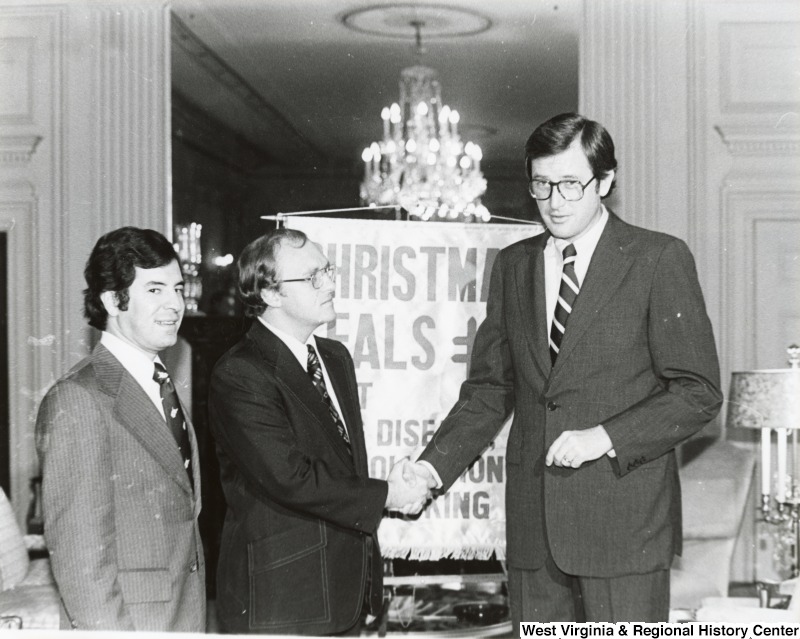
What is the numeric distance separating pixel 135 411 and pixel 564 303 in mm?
1203

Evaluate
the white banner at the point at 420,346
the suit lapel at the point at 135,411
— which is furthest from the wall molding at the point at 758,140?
the suit lapel at the point at 135,411

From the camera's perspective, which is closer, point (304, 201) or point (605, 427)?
point (605, 427)

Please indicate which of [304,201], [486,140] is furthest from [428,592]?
[304,201]

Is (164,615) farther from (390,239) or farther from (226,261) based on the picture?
(226,261)

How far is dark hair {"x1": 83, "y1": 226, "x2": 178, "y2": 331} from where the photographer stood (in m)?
2.41

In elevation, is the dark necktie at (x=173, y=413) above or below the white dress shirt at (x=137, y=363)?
below

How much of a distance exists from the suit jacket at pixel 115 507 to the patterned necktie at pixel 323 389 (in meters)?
0.46

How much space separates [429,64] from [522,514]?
496 centimetres

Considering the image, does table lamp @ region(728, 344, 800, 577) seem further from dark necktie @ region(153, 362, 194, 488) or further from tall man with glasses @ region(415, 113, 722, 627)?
dark necktie @ region(153, 362, 194, 488)

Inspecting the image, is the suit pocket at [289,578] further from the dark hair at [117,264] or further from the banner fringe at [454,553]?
the banner fringe at [454,553]

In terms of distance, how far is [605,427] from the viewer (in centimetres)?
232

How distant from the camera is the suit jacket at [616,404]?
2320 mm

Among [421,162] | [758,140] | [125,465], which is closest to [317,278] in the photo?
[125,465]

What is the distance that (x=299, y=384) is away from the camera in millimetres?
2545
